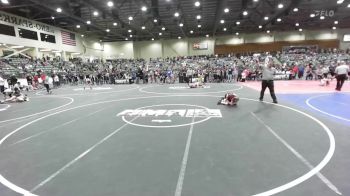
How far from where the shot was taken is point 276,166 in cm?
388

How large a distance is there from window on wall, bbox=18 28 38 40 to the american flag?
→ 18.2ft

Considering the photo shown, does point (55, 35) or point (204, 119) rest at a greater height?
point (55, 35)

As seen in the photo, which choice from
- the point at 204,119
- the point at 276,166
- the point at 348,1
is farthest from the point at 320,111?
the point at 348,1

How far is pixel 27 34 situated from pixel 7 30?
119 inches

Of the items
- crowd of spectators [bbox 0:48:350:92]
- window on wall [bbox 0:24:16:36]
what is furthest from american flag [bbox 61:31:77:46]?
window on wall [bbox 0:24:16:36]

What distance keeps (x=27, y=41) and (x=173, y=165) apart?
32.1 meters

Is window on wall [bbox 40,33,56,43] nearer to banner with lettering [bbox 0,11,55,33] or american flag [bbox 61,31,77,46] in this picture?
banner with lettering [bbox 0,11,55,33]

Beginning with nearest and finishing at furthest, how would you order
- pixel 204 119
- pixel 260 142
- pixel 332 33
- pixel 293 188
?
pixel 293 188 < pixel 260 142 < pixel 204 119 < pixel 332 33


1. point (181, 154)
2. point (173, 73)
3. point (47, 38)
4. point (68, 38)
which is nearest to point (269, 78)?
point (181, 154)

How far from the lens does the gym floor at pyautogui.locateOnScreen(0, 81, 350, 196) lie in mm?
3352

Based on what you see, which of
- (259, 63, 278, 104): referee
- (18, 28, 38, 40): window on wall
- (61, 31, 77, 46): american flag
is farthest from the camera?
(61, 31, 77, 46): american flag

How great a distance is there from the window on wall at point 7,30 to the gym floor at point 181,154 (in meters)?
23.0

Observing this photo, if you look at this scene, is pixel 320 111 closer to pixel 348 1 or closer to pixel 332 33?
pixel 348 1

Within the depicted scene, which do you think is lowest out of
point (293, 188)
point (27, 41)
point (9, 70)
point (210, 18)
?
point (293, 188)
